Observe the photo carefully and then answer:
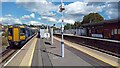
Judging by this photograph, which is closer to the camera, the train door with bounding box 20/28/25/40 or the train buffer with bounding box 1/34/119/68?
the train buffer with bounding box 1/34/119/68

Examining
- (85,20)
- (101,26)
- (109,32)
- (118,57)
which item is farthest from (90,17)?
(118,57)

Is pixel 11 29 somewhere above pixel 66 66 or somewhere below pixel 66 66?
above

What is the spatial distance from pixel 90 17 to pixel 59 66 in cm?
10123

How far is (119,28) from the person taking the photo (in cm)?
3541

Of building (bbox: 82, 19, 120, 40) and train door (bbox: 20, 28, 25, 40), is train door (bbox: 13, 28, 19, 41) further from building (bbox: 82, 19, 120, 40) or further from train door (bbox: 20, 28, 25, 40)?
building (bbox: 82, 19, 120, 40)

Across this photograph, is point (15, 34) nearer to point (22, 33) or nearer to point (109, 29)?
point (22, 33)

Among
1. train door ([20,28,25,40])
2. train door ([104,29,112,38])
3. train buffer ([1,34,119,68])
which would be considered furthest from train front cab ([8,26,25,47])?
train door ([104,29,112,38])

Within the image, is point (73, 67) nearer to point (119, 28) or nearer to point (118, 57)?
point (118, 57)

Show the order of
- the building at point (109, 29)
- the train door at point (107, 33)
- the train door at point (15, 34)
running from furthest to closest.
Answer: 1. the train door at point (107, 33)
2. the building at point (109, 29)
3. the train door at point (15, 34)

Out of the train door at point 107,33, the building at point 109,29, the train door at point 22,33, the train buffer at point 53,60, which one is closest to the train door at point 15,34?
the train door at point 22,33

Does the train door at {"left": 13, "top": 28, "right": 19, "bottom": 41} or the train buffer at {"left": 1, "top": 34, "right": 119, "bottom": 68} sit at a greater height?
the train door at {"left": 13, "top": 28, "right": 19, "bottom": 41}

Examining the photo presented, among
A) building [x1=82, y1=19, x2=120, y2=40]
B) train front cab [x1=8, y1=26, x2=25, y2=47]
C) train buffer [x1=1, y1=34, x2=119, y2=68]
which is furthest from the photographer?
building [x1=82, y1=19, x2=120, y2=40]

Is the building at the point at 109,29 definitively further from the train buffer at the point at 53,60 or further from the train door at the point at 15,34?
the train buffer at the point at 53,60


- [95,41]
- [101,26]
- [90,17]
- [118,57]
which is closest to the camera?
[118,57]
